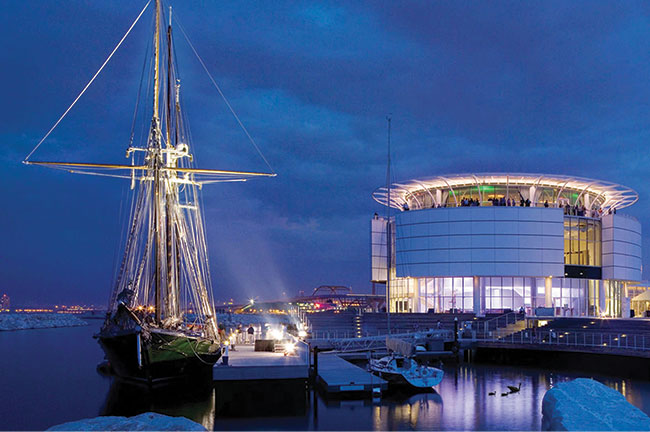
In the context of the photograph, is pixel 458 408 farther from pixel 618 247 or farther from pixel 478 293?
pixel 618 247

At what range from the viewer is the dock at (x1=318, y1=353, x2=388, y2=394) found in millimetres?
36094

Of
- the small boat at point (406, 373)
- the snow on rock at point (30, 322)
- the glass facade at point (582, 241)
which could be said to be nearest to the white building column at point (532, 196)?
the glass facade at point (582, 241)

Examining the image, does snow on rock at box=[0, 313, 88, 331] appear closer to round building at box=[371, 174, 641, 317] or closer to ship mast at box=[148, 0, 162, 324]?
round building at box=[371, 174, 641, 317]

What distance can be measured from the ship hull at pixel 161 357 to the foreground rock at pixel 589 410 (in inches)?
830

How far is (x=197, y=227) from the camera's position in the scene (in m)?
50.2

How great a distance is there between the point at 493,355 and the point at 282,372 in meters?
26.6

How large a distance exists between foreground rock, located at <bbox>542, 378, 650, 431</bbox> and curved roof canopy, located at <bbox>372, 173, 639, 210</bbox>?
157 ft

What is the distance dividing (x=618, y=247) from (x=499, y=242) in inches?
558

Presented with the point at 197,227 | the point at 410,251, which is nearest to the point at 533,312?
the point at 410,251

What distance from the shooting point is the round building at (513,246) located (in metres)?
68.6

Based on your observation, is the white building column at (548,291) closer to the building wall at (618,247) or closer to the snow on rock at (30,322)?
the building wall at (618,247)

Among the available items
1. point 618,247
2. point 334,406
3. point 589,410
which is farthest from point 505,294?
point 589,410

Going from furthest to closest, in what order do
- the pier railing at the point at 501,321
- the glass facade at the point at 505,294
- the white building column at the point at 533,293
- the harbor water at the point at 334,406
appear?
the glass facade at the point at 505,294 < the white building column at the point at 533,293 < the pier railing at the point at 501,321 < the harbor water at the point at 334,406

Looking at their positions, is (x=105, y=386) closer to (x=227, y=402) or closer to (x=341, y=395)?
(x=227, y=402)
